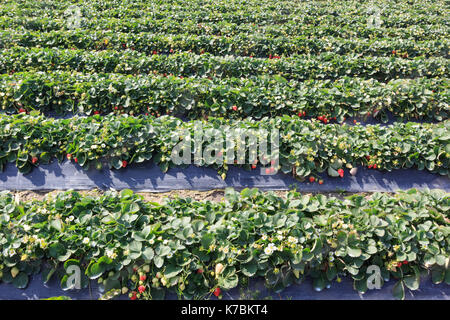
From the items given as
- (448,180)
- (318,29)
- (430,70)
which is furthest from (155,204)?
(318,29)

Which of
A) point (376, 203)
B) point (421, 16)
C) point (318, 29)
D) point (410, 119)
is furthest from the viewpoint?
point (421, 16)

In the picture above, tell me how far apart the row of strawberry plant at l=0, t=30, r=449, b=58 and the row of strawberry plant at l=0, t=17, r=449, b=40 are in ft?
2.31

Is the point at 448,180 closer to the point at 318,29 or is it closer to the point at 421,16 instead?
the point at 318,29

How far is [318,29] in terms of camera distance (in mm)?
8570

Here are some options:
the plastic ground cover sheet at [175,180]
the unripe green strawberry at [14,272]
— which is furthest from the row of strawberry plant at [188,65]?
the unripe green strawberry at [14,272]

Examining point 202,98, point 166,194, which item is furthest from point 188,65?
point 166,194

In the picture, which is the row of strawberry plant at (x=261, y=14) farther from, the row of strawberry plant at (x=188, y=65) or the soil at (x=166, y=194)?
the soil at (x=166, y=194)

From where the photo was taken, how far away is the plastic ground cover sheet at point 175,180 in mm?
4059

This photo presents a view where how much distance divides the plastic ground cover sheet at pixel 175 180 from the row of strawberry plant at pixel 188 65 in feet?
8.92

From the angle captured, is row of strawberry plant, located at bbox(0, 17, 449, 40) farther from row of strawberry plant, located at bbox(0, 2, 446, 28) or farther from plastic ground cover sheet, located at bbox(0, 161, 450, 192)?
plastic ground cover sheet, located at bbox(0, 161, 450, 192)

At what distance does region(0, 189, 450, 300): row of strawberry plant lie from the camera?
2930 mm
